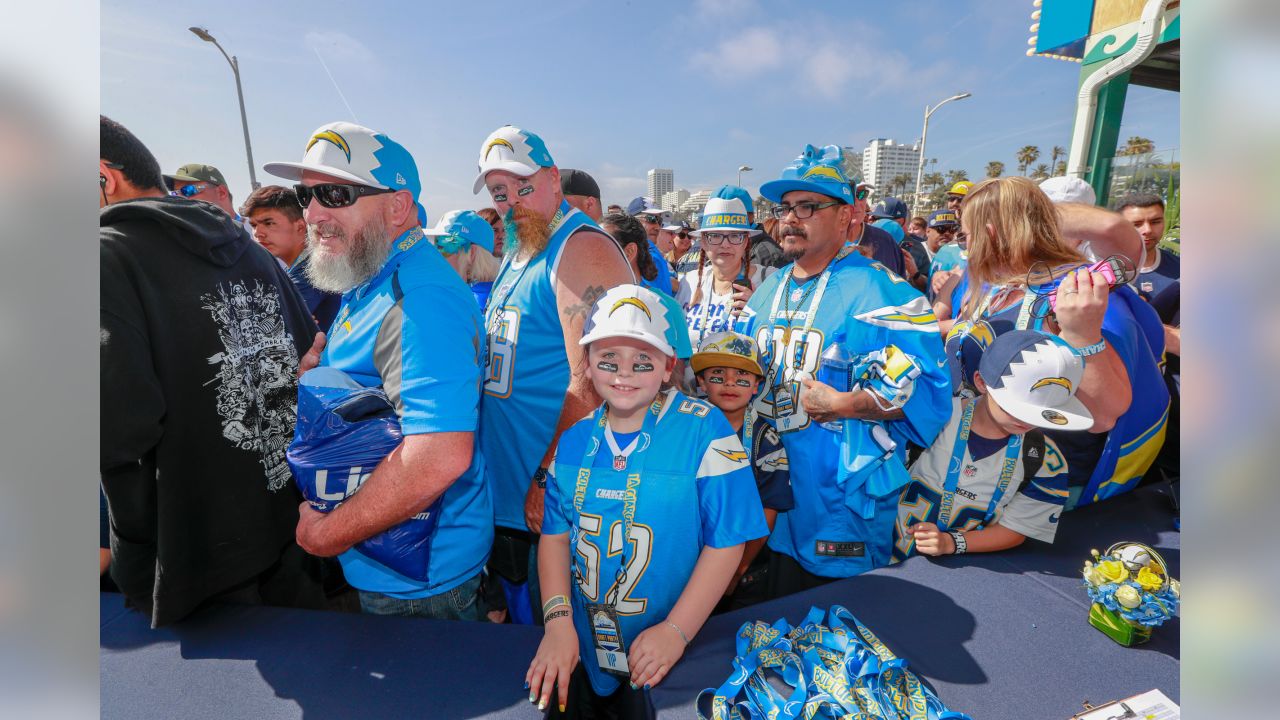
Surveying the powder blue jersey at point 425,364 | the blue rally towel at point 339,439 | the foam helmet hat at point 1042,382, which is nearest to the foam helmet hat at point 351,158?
the powder blue jersey at point 425,364

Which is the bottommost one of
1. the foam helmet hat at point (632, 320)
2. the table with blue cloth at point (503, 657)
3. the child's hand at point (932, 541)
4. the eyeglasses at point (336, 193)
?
the table with blue cloth at point (503, 657)

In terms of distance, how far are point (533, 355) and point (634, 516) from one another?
86cm

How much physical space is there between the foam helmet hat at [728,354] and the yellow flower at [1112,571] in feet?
4.25

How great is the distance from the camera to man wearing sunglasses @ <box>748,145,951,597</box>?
2.30m

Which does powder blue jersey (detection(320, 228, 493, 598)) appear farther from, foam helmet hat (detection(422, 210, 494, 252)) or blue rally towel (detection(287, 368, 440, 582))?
foam helmet hat (detection(422, 210, 494, 252))

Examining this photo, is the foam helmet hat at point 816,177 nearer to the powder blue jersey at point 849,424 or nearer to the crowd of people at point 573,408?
the crowd of people at point 573,408

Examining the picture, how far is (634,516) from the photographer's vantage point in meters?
1.80

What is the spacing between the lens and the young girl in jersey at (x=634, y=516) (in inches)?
70.2

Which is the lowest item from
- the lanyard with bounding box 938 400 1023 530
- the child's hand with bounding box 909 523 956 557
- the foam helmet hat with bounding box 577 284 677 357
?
the child's hand with bounding box 909 523 956 557

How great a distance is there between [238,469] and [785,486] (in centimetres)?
193

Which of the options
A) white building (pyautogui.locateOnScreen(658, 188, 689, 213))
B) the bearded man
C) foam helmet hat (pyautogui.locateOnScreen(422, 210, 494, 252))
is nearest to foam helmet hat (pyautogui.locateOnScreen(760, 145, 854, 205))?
the bearded man
